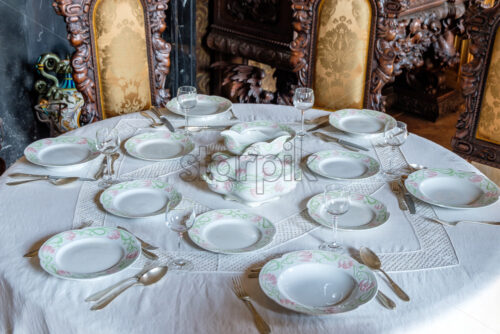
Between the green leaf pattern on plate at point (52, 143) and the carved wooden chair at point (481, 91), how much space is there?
138 centimetres

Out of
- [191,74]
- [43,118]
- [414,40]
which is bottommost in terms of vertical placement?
[43,118]

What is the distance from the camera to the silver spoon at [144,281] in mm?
944

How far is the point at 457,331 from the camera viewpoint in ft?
3.18

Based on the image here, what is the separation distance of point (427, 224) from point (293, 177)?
309mm

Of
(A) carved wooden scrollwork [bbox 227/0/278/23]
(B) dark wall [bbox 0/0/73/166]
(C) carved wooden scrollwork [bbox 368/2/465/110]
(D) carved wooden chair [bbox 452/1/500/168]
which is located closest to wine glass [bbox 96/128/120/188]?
(C) carved wooden scrollwork [bbox 368/2/465/110]

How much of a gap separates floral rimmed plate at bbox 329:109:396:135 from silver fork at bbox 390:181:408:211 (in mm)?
309

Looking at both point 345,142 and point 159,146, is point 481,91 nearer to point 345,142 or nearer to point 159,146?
point 345,142

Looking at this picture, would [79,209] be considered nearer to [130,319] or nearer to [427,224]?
[130,319]

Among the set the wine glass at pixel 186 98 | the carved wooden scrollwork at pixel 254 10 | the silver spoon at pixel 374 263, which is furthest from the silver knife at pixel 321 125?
the carved wooden scrollwork at pixel 254 10

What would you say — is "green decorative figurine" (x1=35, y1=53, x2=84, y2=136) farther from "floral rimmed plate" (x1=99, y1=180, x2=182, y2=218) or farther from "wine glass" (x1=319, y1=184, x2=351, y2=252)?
"wine glass" (x1=319, y1=184, x2=351, y2=252)

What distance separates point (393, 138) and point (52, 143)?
936 millimetres

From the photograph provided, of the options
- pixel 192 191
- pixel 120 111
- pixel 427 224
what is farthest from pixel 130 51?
pixel 427 224

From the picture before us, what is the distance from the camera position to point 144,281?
1.00 m

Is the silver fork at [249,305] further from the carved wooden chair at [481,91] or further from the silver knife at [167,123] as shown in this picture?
the carved wooden chair at [481,91]
